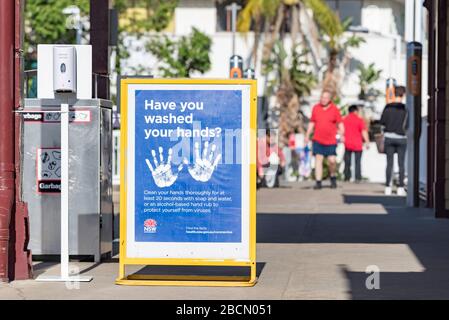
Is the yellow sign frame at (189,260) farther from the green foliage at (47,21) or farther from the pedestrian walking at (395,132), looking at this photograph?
the green foliage at (47,21)

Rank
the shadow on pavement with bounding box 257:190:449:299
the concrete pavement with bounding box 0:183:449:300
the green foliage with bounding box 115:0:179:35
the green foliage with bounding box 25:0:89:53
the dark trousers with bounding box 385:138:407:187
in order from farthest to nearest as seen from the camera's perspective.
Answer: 1. the green foliage with bounding box 115:0:179:35
2. the green foliage with bounding box 25:0:89:53
3. the dark trousers with bounding box 385:138:407:187
4. the shadow on pavement with bounding box 257:190:449:299
5. the concrete pavement with bounding box 0:183:449:300

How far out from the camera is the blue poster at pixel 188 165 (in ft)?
35.8

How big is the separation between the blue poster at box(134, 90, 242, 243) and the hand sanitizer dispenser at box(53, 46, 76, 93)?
0.84 metres

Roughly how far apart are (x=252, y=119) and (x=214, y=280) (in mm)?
1362

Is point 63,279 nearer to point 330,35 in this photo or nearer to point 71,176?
point 71,176

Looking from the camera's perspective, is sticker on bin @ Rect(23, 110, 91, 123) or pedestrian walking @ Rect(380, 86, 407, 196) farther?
pedestrian walking @ Rect(380, 86, 407, 196)

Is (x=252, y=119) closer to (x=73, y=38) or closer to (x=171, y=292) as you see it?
(x=171, y=292)

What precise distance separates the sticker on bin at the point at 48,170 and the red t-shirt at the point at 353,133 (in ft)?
70.1

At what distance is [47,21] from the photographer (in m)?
46.7

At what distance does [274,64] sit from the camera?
158 feet

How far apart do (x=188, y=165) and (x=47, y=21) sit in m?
36.5

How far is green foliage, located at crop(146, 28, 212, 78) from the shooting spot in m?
48.6

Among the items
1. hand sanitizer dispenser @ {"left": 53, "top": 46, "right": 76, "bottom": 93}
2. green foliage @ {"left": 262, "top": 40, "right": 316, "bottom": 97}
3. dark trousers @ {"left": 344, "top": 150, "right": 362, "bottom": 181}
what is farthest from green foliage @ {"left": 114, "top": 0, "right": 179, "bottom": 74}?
hand sanitizer dispenser @ {"left": 53, "top": 46, "right": 76, "bottom": 93}

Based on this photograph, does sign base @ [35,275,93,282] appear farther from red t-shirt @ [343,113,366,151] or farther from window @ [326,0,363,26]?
window @ [326,0,363,26]
